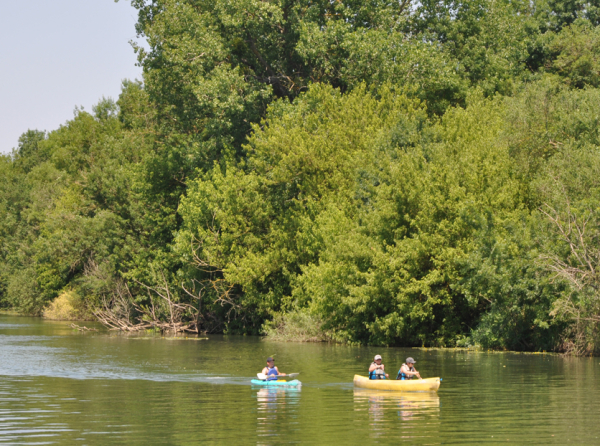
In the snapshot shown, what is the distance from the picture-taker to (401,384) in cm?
2392

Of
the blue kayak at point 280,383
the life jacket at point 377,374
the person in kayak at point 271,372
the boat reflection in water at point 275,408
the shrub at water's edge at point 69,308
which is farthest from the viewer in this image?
the shrub at water's edge at point 69,308

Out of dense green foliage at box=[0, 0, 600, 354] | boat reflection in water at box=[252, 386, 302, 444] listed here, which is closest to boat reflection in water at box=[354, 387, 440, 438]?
boat reflection in water at box=[252, 386, 302, 444]

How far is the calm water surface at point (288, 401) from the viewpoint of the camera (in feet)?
55.5

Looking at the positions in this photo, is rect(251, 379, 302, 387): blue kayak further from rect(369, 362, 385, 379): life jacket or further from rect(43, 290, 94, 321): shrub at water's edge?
rect(43, 290, 94, 321): shrub at water's edge

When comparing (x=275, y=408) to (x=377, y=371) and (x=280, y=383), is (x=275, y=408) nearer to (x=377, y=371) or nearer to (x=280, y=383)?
(x=280, y=383)

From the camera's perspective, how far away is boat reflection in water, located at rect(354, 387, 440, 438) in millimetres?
18172

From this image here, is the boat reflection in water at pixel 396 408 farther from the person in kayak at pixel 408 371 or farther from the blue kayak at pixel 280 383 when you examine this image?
the blue kayak at pixel 280 383

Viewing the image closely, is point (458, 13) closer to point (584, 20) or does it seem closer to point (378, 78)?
point (378, 78)

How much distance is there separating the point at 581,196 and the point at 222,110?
80.5 feet

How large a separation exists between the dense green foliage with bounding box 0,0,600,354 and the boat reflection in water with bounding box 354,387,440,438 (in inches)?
431

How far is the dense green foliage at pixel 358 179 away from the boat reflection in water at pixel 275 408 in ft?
42.0

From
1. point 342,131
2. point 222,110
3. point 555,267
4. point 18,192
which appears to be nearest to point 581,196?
point 555,267

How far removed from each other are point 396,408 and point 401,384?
2840 mm

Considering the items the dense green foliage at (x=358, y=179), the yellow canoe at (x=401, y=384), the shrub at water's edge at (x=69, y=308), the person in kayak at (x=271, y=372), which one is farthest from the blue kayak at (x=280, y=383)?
the shrub at water's edge at (x=69, y=308)
